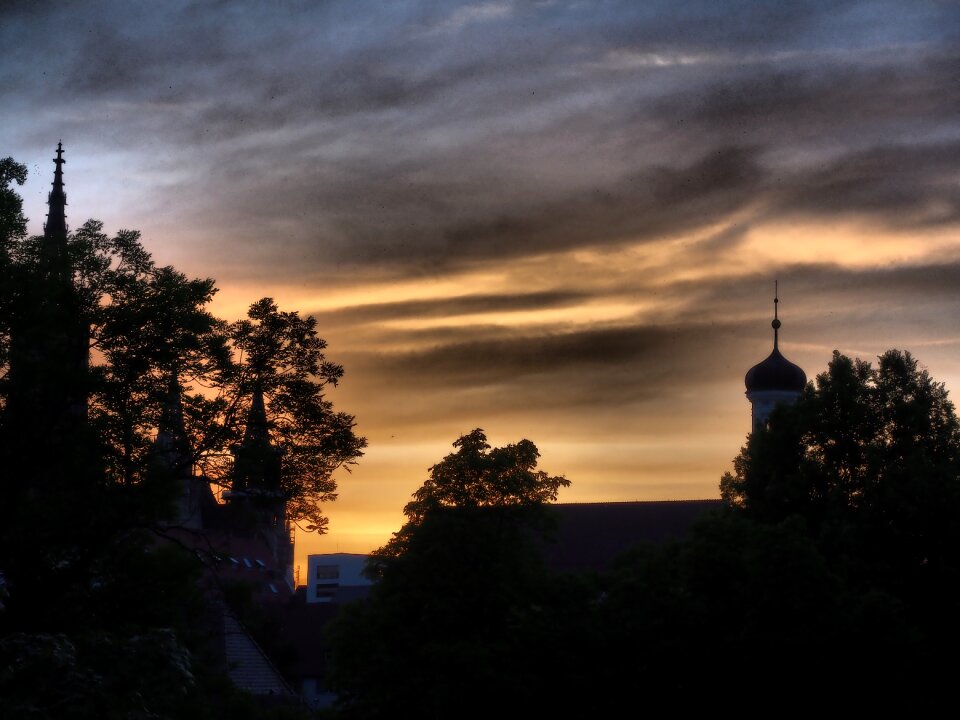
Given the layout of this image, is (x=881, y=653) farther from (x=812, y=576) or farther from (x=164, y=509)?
(x=164, y=509)

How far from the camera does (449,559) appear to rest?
3916 cm

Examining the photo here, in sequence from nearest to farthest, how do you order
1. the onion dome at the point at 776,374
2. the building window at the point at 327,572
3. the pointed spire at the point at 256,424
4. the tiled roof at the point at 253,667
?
the pointed spire at the point at 256,424 < the tiled roof at the point at 253,667 < the onion dome at the point at 776,374 < the building window at the point at 327,572

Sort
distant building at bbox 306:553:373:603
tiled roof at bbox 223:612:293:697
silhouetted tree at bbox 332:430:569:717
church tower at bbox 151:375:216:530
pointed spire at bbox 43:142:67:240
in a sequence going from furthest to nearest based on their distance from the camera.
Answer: distant building at bbox 306:553:373:603
pointed spire at bbox 43:142:67:240
tiled roof at bbox 223:612:293:697
silhouetted tree at bbox 332:430:569:717
church tower at bbox 151:375:216:530

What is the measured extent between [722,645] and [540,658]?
463 cm

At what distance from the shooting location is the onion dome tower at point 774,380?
84.6m

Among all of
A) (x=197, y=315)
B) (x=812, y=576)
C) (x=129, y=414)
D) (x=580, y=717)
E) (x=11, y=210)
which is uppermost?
(x=11, y=210)

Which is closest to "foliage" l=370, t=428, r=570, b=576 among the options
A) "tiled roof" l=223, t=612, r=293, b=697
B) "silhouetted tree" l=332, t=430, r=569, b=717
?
"silhouetted tree" l=332, t=430, r=569, b=717

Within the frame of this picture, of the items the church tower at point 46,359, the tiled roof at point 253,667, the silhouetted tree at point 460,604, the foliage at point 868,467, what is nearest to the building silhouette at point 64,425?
the church tower at point 46,359

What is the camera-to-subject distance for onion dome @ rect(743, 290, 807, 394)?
84562mm

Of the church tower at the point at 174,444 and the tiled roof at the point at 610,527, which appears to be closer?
the church tower at the point at 174,444

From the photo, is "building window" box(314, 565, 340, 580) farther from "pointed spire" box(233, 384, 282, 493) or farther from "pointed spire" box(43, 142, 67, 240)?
"pointed spire" box(233, 384, 282, 493)

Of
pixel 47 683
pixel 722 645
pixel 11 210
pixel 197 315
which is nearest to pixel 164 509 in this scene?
pixel 197 315

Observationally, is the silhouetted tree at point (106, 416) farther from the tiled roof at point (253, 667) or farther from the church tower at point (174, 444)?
the tiled roof at point (253, 667)

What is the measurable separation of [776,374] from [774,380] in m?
0.38
